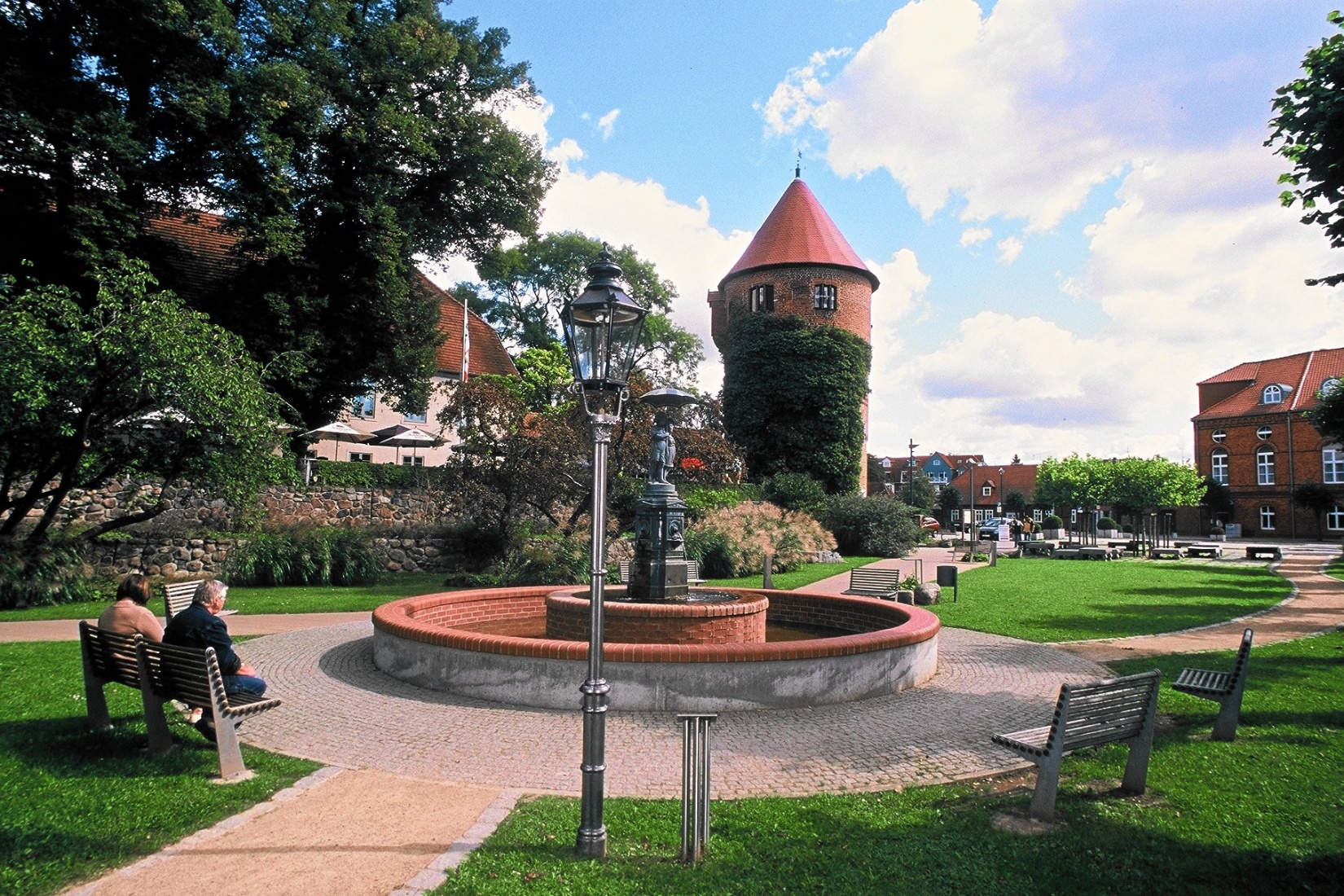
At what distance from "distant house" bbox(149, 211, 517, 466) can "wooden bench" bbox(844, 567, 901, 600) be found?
1432 cm

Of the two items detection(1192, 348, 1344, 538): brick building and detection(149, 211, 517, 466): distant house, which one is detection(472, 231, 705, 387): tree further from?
detection(1192, 348, 1344, 538): brick building

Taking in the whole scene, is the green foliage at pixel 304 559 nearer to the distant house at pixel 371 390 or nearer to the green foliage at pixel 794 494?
the distant house at pixel 371 390

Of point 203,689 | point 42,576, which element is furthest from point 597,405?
point 42,576

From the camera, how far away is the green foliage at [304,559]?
1816cm

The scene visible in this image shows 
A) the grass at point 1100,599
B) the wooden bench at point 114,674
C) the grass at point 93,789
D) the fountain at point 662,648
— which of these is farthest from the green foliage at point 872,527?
the wooden bench at point 114,674

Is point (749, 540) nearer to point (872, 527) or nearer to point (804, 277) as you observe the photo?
point (872, 527)

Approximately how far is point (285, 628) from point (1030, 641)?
11.3 meters

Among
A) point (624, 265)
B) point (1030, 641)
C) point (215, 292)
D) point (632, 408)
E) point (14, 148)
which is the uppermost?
point (624, 265)

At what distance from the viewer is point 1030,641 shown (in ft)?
38.2

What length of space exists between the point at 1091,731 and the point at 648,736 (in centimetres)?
327

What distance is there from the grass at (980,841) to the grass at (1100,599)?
6.86 metres

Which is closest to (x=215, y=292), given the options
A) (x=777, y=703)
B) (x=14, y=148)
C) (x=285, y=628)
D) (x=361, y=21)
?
(x=14, y=148)

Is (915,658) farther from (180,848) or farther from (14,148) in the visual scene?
(14,148)

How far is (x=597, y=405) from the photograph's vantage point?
4910 mm
